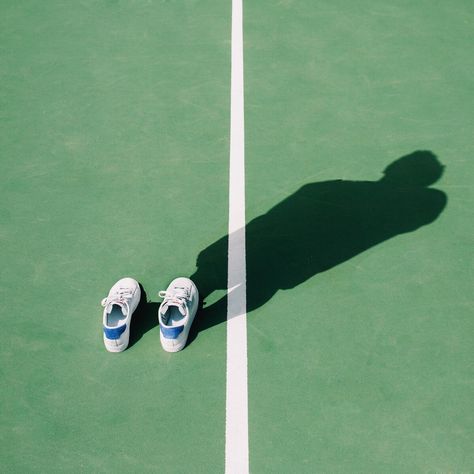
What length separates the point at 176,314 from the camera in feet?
19.8

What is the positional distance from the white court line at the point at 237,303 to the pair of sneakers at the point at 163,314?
1.39ft

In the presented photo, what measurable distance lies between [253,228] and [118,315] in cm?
177

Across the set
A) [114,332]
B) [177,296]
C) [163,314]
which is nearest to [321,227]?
[177,296]

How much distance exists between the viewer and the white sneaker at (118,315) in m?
5.82

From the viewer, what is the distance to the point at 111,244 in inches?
271

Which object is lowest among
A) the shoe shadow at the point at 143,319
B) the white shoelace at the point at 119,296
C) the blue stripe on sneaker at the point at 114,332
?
the shoe shadow at the point at 143,319

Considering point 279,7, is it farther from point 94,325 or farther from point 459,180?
point 94,325

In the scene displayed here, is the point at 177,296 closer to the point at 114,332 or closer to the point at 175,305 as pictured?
the point at 175,305

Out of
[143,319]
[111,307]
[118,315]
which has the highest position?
[111,307]

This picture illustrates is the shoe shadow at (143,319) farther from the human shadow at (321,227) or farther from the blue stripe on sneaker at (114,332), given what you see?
the human shadow at (321,227)

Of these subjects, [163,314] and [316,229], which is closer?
[163,314]

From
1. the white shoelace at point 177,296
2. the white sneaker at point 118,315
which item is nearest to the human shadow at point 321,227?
the white shoelace at point 177,296

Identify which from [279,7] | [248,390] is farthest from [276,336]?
[279,7]

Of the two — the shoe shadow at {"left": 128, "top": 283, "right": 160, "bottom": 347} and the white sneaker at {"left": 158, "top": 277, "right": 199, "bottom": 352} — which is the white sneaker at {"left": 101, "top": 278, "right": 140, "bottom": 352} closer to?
the shoe shadow at {"left": 128, "top": 283, "right": 160, "bottom": 347}
